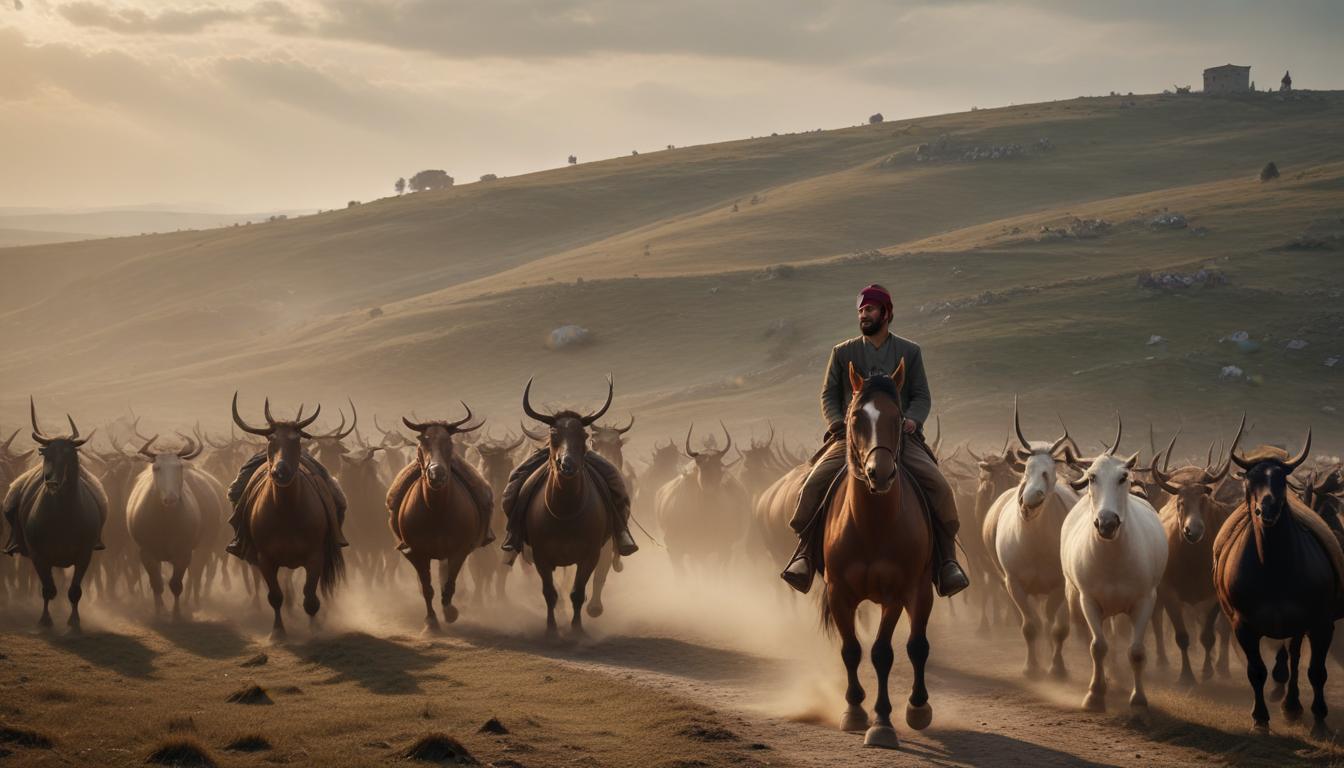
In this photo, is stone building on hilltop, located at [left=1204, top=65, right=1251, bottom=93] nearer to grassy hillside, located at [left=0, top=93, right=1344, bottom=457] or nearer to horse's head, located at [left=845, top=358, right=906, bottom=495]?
grassy hillside, located at [left=0, top=93, right=1344, bottom=457]

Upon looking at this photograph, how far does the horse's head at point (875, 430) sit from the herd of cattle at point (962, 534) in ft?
9.87

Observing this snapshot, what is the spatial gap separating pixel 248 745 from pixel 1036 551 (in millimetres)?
8638

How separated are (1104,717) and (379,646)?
8.20 m

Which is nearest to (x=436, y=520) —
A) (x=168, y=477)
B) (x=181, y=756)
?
(x=168, y=477)

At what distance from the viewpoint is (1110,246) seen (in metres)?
70.2

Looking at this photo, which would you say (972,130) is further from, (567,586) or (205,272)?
(567,586)

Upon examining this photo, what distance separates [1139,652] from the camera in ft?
42.2

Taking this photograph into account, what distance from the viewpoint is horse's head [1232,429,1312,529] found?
38.9 feet

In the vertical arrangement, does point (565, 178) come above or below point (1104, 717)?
above

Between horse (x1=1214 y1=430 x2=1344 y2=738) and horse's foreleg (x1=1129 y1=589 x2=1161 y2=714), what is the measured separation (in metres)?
0.90

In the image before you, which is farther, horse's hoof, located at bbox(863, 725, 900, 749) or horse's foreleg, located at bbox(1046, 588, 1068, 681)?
horse's foreleg, located at bbox(1046, 588, 1068, 681)

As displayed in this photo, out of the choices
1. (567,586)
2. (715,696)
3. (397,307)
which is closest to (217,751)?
(715,696)

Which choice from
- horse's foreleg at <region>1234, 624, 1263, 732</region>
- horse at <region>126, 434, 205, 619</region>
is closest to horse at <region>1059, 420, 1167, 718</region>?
horse's foreleg at <region>1234, 624, 1263, 732</region>

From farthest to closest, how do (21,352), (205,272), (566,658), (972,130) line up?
1. (972,130)
2. (205,272)
3. (21,352)
4. (566,658)
